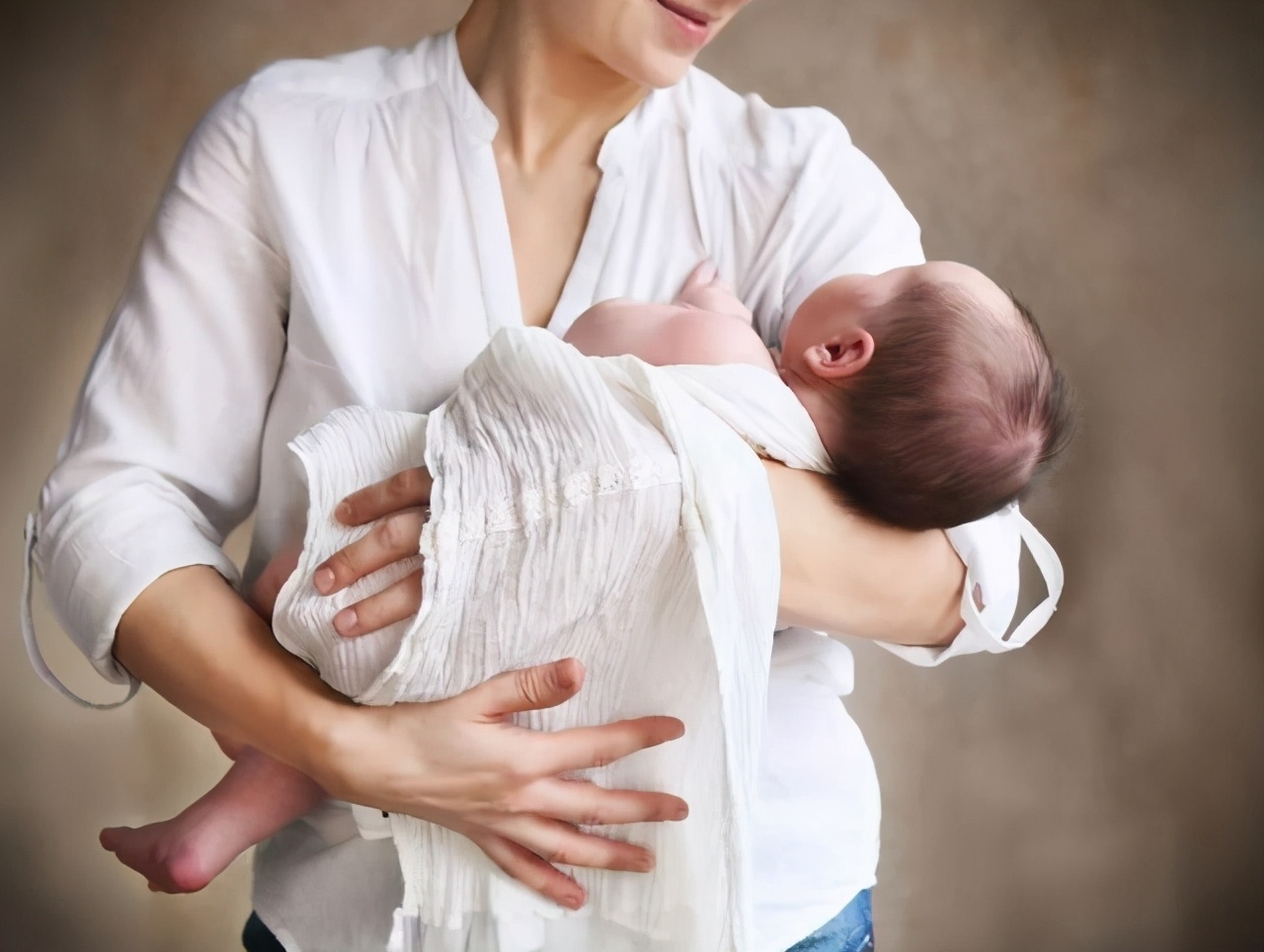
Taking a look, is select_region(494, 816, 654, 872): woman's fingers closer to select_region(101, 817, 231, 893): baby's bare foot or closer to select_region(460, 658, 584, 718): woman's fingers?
select_region(460, 658, 584, 718): woman's fingers

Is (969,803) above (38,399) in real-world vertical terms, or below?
below

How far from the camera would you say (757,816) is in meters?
0.89

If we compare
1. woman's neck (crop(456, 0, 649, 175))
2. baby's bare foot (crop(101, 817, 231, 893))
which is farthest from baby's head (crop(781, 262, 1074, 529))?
baby's bare foot (crop(101, 817, 231, 893))

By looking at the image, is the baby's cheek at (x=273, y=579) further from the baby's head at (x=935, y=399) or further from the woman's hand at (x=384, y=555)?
the baby's head at (x=935, y=399)

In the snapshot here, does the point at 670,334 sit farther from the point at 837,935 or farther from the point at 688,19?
the point at 837,935

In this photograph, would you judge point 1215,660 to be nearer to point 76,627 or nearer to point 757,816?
point 757,816

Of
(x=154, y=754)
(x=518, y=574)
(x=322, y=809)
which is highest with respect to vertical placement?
(x=518, y=574)

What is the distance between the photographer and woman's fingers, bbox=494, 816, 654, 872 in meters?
0.78

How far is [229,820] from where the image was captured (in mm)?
836

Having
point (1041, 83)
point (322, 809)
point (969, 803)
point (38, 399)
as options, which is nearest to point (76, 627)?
point (322, 809)

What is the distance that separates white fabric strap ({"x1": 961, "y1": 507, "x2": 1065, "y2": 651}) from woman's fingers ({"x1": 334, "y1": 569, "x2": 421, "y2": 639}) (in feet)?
1.45

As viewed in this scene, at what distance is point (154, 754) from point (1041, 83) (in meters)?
1.28

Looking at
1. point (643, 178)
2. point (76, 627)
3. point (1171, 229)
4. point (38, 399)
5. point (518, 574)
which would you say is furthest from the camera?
point (1171, 229)

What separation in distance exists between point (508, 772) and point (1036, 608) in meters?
0.47
